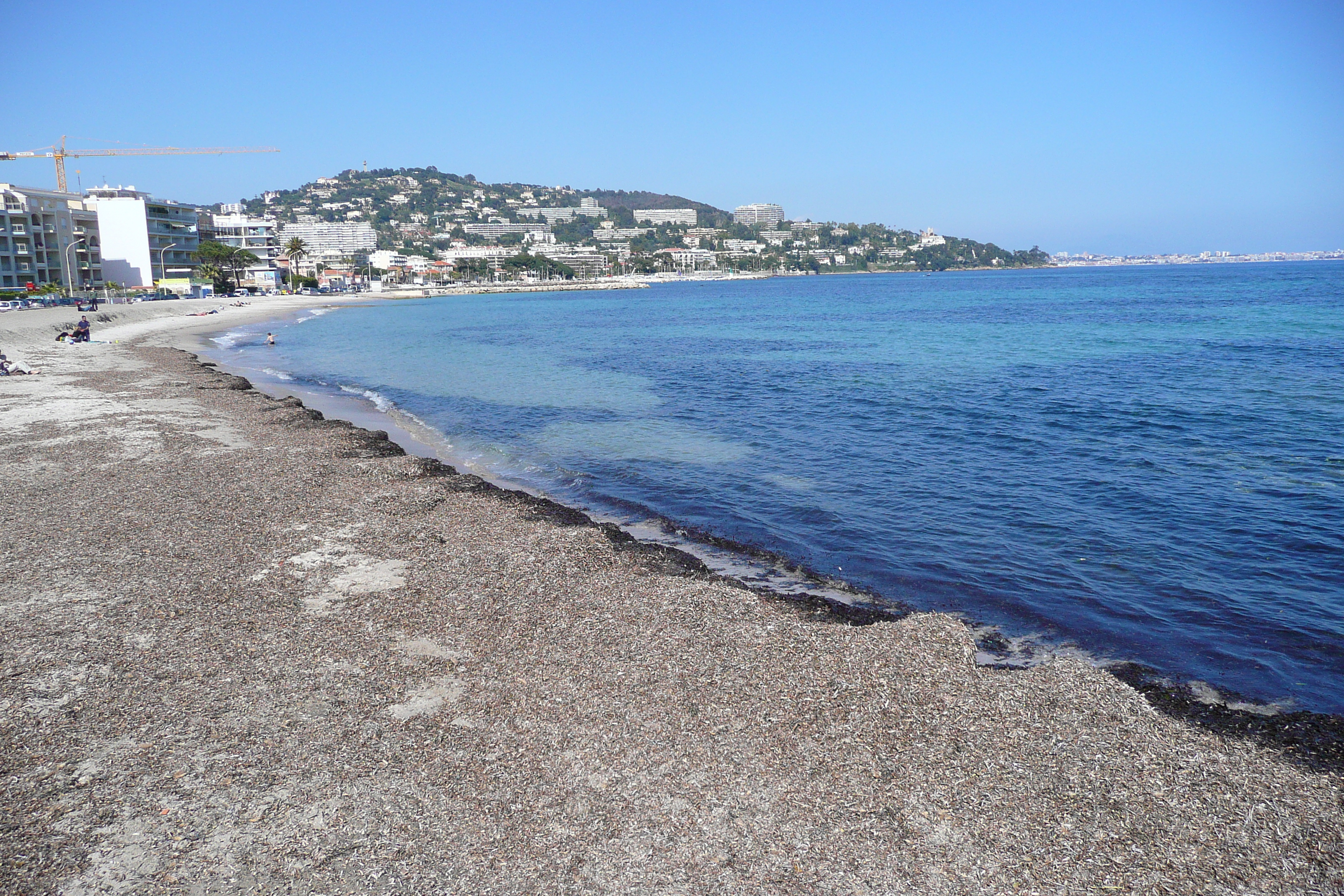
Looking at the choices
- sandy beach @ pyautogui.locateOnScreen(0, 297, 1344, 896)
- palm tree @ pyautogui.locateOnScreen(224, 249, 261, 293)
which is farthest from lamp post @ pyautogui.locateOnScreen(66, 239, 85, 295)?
sandy beach @ pyautogui.locateOnScreen(0, 297, 1344, 896)

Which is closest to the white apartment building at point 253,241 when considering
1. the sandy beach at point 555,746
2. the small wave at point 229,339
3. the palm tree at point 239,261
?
the palm tree at point 239,261

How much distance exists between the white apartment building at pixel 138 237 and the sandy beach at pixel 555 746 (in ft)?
353

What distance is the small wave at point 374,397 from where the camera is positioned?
27.5 metres

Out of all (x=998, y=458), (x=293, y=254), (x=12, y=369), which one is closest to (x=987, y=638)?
(x=998, y=458)

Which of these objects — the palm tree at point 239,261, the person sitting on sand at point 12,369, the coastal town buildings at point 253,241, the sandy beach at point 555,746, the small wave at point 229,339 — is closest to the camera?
the sandy beach at point 555,746

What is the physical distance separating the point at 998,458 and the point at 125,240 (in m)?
113

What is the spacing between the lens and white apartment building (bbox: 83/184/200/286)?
9906 cm

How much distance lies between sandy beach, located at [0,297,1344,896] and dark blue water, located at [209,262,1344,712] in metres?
2.80

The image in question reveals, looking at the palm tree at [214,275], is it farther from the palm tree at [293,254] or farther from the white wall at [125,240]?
→ the palm tree at [293,254]

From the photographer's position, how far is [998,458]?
752 inches

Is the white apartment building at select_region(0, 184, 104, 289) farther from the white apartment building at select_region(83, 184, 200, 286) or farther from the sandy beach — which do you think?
the sandy beach

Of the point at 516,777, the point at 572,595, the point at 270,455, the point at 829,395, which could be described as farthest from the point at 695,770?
the point at 829,395

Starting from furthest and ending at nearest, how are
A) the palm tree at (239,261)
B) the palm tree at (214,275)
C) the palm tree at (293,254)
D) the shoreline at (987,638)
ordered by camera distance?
1. the palm tree at (293,254)
2. the palm tree at (239,261)
3. the palm tree at (214,275)
4. the shoreline at (987,638)

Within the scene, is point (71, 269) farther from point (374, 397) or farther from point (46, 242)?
point (374, 397)
